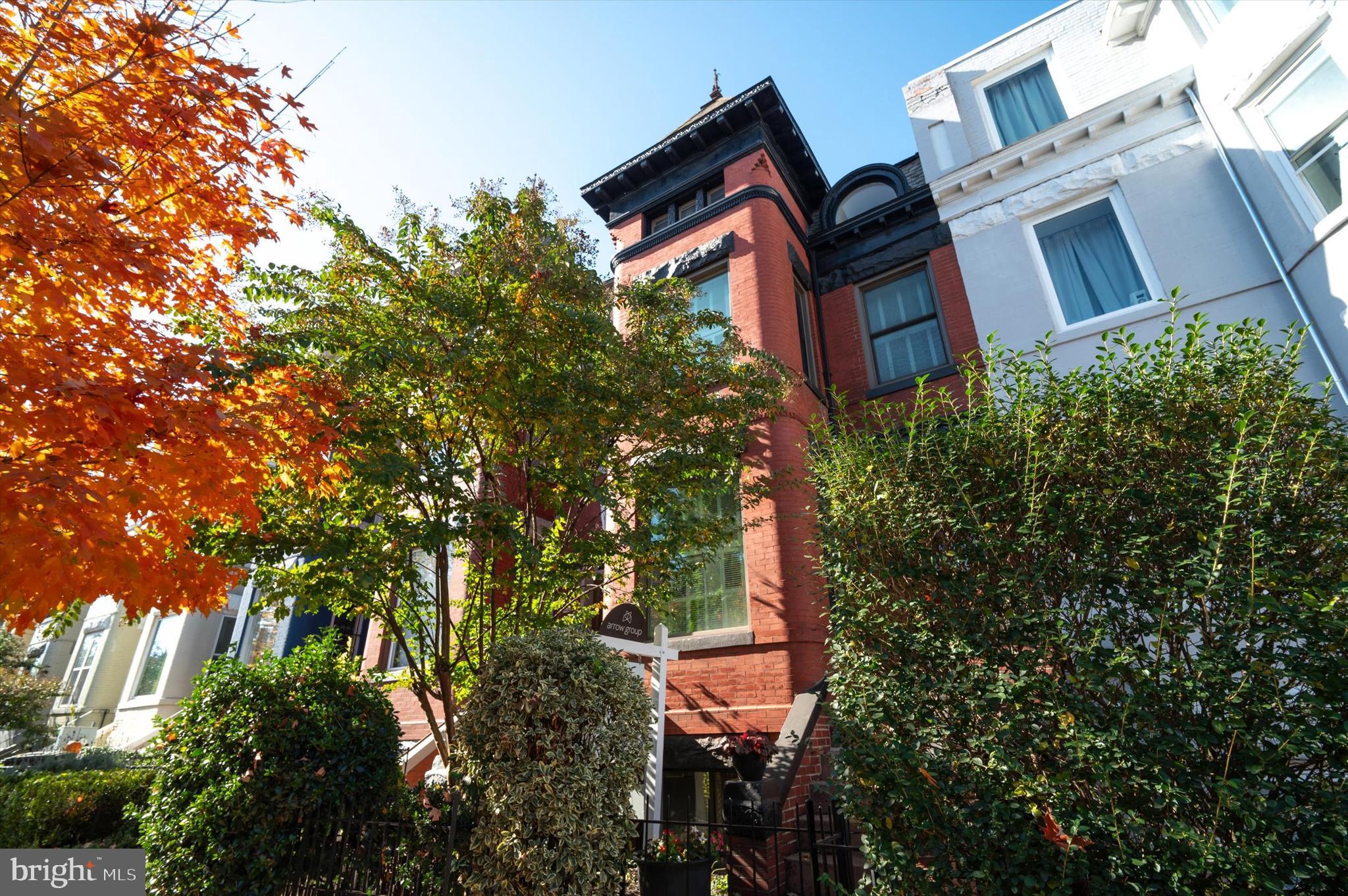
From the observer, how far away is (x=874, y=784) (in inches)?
156

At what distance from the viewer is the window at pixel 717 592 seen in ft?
31.5

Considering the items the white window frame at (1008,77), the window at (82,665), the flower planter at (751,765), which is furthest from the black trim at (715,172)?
the window at (82,665)

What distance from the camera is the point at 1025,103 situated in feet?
39.0

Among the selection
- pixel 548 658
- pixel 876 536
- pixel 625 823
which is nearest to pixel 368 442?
pixel 548 658

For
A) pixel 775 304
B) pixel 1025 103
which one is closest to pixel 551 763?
pixel 775 304

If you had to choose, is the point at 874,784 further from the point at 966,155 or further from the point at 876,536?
the point at 966,155

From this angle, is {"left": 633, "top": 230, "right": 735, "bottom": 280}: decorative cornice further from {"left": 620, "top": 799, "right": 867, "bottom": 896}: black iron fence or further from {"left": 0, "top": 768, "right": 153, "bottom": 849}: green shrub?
{"left": 0, "top": 768, "right": 153, "bottom": 849}: green shrub

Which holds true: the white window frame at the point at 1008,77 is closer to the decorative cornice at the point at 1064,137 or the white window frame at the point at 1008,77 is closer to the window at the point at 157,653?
the decorative cornice at the point at 1064,137

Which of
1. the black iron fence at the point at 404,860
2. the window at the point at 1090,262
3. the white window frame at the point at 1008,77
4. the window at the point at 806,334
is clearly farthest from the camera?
the window at the point at 806,334

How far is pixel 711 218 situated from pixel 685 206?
1.35 m

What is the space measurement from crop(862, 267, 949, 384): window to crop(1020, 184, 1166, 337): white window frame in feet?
5.75

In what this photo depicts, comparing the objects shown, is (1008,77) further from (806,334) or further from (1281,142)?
(806,334)

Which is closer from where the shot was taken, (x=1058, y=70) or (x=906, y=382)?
(x=906, y=382)

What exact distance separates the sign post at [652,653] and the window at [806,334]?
556 centimetres
